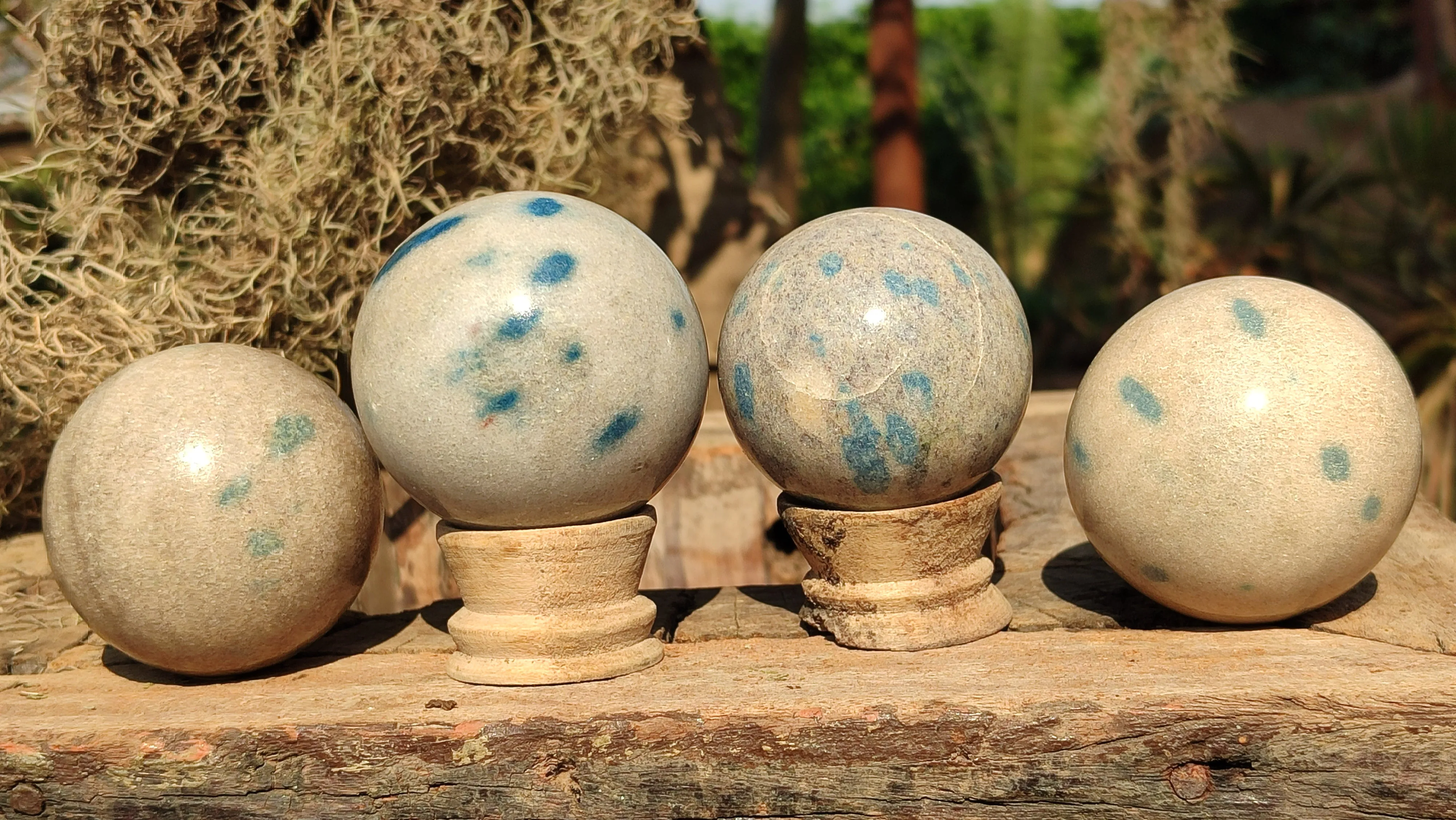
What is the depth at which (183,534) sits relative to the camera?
3152 mm

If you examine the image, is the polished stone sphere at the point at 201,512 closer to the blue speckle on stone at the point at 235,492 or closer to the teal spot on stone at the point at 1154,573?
the blue speckle on stone at the point at 235,492

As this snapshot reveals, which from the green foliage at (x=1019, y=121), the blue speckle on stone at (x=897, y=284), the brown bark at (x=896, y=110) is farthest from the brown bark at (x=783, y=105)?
the blue speckle on stone at (x=897, y=284)

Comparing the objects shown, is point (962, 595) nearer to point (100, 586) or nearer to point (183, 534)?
point (183, 534)

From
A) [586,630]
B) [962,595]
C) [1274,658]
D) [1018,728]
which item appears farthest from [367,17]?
[1274,658]

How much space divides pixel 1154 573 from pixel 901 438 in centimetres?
84

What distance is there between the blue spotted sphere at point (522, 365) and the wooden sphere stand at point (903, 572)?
568mm

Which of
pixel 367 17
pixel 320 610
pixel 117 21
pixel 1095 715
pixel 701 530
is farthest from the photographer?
pixel 701 530

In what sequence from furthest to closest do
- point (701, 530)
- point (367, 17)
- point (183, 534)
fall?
point (701, 530)
point (367, 17)
point (183, 534)

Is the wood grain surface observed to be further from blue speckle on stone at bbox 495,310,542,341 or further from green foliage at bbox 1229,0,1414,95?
green foliage at bbox 1229,0,1414,95

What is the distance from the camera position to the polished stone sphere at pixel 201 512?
316cm

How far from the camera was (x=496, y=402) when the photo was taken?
122 inches

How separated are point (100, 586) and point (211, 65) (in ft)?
6.43

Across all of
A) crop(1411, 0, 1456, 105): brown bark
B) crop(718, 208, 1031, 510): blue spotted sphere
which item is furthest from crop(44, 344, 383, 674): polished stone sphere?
crop(1411, 0, 1456, 105): brown bark

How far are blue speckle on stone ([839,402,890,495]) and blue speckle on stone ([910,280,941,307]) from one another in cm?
33
